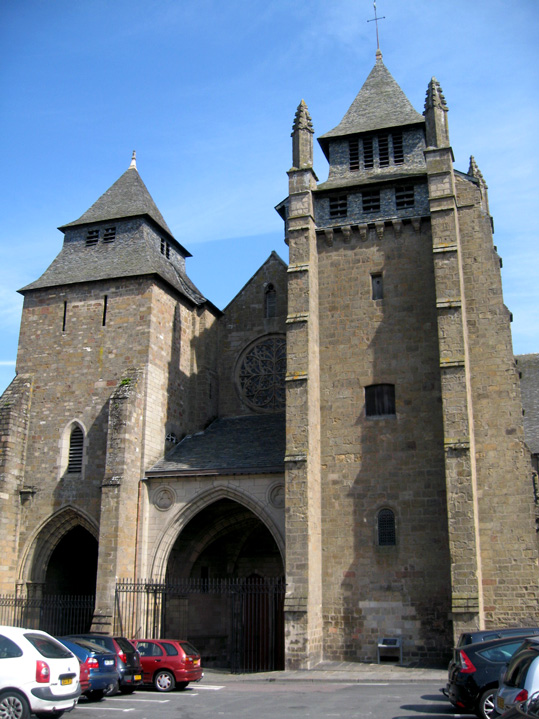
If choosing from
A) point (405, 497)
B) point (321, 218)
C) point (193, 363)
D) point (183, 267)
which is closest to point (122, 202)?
point (183, 267)

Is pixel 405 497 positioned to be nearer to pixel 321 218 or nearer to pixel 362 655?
pixel 362 655

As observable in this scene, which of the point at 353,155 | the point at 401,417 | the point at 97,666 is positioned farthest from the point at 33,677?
the point at 353,155

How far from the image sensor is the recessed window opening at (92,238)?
2728 centimetres

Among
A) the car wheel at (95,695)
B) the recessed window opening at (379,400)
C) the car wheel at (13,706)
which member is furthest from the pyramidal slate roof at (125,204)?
the car wheel at (13,706)

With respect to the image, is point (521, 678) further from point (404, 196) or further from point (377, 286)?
point (404, 196)

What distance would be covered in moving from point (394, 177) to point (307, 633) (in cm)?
1347

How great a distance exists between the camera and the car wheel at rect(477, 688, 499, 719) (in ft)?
34.1

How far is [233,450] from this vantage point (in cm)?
2317

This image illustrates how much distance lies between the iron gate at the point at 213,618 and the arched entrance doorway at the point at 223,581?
0.10 feet

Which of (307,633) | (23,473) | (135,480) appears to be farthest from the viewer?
(23,473)

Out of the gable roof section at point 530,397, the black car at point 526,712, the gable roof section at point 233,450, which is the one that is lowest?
the black car at point 526,712

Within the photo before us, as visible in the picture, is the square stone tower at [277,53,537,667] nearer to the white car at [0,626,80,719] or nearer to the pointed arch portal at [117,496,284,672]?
the pointed arch portal at [117,496,284,672]

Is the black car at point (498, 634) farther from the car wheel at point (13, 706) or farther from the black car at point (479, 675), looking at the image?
the car wheel at point (13, 706)

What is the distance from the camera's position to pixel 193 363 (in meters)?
26.6
